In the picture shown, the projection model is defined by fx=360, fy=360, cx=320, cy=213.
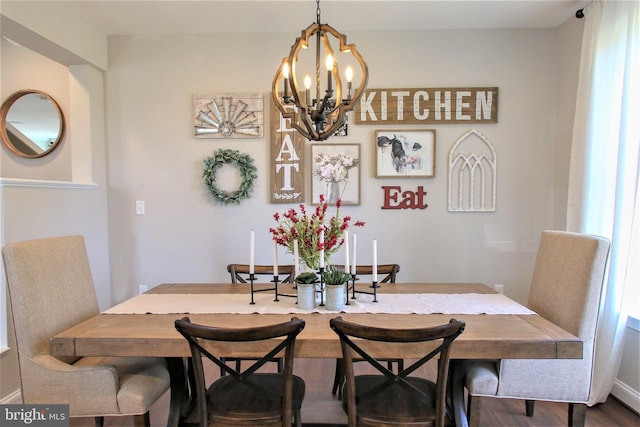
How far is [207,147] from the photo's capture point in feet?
10.0

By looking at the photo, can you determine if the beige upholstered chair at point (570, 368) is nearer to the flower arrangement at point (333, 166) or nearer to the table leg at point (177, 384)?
the table leg at point (177, 384)

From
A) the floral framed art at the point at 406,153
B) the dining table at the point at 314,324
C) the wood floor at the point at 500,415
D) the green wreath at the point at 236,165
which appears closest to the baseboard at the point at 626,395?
the wood floor at the point at 500,415

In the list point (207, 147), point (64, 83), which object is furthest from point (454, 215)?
point (64, 83)

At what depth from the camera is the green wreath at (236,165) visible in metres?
2.99

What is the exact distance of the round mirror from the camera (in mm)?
3127

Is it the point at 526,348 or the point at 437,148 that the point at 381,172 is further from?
the point at 526,348

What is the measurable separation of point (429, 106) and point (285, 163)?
1274mm

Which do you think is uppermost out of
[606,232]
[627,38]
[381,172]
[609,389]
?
[627,38]

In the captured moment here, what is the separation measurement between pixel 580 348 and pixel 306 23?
2.71 m

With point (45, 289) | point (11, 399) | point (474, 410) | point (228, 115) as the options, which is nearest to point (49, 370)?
point (45, 289)

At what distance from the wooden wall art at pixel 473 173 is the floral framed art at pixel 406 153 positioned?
19 centimetres

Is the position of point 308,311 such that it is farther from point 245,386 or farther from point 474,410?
point 474,410

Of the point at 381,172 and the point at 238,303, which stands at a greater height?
the point at 381,172

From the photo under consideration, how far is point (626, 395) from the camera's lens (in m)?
2.17
